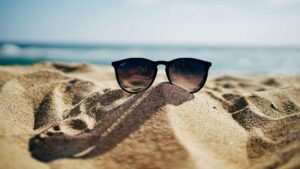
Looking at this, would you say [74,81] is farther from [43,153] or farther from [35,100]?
[43,153]

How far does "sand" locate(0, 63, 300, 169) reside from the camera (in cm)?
210

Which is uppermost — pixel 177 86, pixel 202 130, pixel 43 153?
pixel 177 86

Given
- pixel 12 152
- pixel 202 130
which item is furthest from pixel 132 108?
pixel 12 152

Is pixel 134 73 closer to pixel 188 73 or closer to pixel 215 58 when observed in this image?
pixel 188 73

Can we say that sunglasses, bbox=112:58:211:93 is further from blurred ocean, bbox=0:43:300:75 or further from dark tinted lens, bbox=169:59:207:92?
blurred ocean, bbox=0:43:300:75

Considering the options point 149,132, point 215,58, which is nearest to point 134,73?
point 149,132

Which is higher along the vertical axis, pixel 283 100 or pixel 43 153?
pixel 283 100

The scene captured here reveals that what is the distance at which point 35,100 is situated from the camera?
350 cm

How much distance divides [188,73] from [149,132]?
1053mm

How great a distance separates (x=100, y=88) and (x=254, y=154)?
2091mm

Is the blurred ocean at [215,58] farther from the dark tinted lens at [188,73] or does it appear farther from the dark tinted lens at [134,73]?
the dark tinted lens at [134,73]

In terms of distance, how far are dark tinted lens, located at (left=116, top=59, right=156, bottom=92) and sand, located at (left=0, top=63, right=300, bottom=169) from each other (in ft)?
0.65

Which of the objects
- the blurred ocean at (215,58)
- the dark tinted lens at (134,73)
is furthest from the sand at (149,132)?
the blurred ocean at (215,58)

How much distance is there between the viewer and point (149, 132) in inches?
90.6
